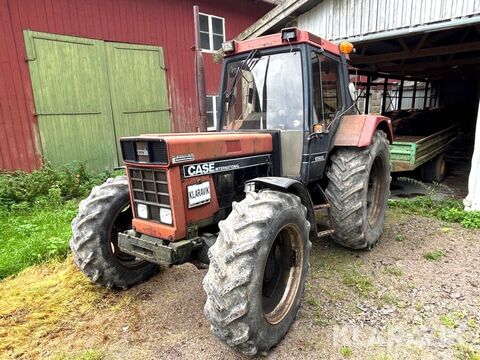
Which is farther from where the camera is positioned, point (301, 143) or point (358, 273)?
A: point (358, 273)

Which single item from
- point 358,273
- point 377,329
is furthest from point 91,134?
point 377,329

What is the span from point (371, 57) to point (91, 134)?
21.7 ft

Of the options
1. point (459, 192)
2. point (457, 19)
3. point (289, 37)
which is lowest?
point (459, 192)

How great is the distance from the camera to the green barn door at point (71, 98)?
6766mm

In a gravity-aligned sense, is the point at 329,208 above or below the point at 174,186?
below

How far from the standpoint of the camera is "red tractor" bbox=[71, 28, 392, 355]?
2.17m

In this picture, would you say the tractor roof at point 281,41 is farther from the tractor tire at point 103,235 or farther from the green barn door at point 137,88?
the green barn door at point 137,88

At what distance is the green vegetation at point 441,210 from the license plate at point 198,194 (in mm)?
3914

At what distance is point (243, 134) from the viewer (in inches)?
119

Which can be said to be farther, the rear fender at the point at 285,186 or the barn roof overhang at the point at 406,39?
the barn roof overhang at the point at 406,39

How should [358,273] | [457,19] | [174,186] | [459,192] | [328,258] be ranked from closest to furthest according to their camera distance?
1. [174,186]
2. [358,273]
3. [328,258]
4. [457,19]
5. [459,192]

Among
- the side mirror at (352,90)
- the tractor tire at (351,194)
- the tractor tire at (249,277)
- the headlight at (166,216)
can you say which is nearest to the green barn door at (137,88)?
the side mirror at (352,90)

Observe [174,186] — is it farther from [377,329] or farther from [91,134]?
[91,134]

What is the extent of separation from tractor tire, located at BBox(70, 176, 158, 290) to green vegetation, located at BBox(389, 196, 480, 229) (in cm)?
431
